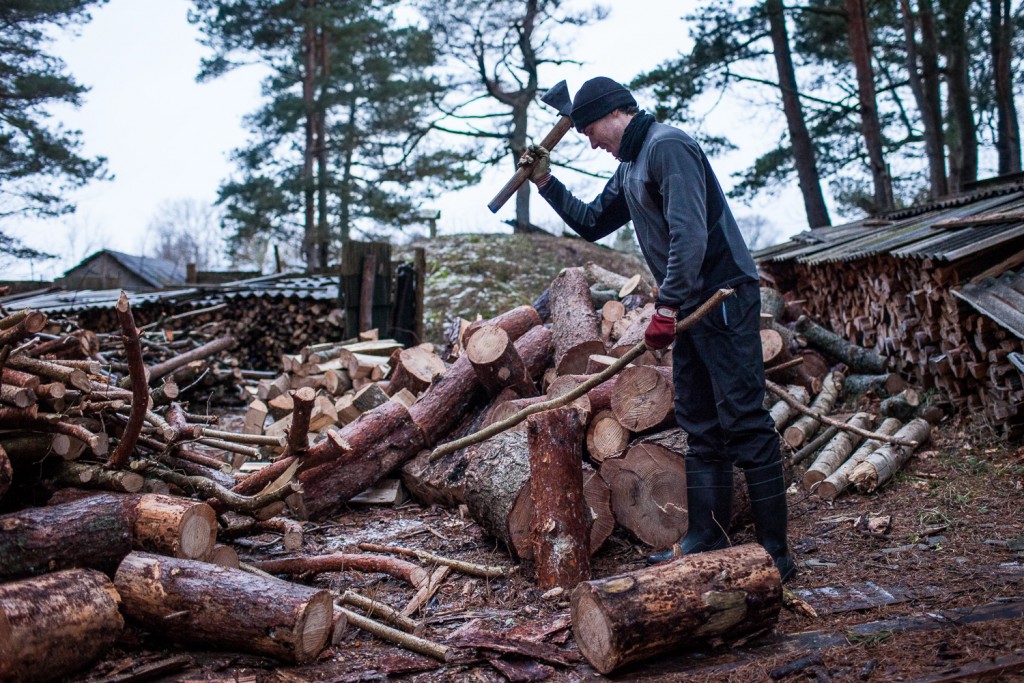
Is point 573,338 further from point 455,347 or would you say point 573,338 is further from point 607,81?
point 607,81

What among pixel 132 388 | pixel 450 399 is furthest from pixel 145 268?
pixel 132 388

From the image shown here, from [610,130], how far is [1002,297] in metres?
2.88

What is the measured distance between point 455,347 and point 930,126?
33.2 ft

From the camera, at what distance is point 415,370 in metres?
6.34

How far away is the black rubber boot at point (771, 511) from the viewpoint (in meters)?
3.36

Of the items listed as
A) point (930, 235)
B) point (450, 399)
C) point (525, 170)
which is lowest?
point (450, 399)

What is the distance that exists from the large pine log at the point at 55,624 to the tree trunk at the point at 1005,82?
16.0 m

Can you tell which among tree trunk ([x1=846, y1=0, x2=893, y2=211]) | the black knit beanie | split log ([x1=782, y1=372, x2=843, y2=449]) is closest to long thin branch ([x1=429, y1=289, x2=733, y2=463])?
the black knit beanie

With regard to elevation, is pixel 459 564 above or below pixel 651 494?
below

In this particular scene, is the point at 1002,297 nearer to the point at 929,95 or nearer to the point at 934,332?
the point at 934,332

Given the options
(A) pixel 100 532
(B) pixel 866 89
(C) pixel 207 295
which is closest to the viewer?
(A) pixel 100 532

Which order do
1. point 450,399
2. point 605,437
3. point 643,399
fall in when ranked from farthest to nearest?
point 450,399
point 605,437
point 643,399

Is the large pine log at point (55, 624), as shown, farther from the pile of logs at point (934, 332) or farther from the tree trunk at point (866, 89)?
the tree trunk at point (866, 89)

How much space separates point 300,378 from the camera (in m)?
7.88
